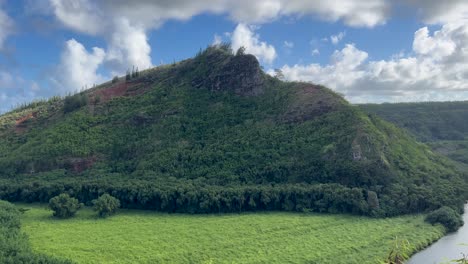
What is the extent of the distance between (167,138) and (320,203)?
46.5 m

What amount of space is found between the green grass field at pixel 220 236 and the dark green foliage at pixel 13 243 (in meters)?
2.56

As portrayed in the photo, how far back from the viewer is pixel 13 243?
51094mm

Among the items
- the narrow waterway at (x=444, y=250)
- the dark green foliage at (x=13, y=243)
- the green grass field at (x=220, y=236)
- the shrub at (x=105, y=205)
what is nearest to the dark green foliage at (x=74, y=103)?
the green grass field at (x=220, y=236)

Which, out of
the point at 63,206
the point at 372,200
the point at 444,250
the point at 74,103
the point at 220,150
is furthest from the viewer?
the point at 74,103

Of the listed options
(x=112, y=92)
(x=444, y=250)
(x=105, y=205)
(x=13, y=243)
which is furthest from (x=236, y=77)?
(x=13, y=243)

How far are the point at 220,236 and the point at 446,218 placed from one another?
41.1 m

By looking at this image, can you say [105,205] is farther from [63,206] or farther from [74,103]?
[74,103]

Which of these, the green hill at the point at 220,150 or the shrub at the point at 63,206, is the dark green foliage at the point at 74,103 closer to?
the green hill at the point at 220,150

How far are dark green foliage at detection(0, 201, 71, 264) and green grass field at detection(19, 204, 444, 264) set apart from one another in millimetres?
2559

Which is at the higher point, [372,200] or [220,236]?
[372,200]

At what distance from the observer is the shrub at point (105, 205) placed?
73.2 meters

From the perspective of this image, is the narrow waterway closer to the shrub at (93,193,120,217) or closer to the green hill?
the green hill

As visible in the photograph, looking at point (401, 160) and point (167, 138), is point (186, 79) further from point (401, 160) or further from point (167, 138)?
point (401, 160)

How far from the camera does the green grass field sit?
5600cm
